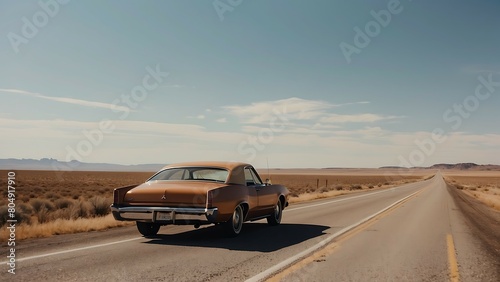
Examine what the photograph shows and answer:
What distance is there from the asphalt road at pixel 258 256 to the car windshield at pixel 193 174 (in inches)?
50.8

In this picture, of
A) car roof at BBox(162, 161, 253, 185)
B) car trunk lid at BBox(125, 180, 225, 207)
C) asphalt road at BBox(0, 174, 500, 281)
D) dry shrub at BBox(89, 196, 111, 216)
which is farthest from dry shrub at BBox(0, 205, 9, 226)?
car trunk lid at BBox(125, 180, 225, 207)

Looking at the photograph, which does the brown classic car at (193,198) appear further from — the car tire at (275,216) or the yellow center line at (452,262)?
the yellow center line at (452,262)

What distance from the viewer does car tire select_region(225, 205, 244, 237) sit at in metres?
9.66

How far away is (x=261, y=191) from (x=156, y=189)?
302 cm

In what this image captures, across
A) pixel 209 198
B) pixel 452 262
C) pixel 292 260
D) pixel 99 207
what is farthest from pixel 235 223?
pixel 99 207

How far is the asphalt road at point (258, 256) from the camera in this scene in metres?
6.34

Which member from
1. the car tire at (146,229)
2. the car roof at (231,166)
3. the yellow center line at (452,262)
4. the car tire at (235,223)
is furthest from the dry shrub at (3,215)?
the yellow center line at (452,262)

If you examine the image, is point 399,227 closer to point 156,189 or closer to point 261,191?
point 261,191

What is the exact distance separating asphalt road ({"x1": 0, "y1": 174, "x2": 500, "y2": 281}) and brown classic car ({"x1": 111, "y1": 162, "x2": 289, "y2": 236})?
0.50m

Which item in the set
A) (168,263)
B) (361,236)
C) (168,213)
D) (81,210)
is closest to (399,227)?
(361,236)

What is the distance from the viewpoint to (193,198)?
29.2 ft

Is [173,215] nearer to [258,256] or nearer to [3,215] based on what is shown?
[258,256]

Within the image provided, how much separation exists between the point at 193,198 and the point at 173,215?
0.49 metres

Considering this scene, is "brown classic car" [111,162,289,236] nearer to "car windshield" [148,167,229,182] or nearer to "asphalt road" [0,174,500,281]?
"car windshield" [148,167,229,182]
